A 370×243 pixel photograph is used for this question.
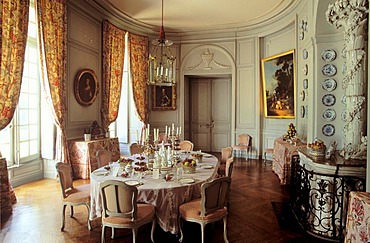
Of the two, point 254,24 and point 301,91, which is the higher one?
point 254,24

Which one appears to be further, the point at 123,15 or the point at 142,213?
the point at 123,15

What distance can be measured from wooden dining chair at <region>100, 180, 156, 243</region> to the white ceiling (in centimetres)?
541

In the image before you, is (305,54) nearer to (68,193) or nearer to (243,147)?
(243,147)

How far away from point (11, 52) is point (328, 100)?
5.23 meters

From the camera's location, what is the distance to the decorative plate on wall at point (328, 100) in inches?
168

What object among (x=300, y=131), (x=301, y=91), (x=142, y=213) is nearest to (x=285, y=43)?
(x=301, y=91)

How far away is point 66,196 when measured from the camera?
3352 mm

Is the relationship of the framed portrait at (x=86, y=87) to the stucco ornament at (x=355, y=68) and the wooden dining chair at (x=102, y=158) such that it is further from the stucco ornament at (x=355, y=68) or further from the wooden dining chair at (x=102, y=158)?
the stucco ornament at (x=355, y=68)

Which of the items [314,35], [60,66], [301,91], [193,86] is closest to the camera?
[314,35]

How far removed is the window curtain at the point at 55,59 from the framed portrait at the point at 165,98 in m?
3.80

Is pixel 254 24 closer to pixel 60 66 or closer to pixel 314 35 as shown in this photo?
pixel 314 35

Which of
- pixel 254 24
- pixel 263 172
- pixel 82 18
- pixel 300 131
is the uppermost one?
pixel 254 24

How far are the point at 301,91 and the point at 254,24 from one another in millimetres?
3193

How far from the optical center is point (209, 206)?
9.32ft
